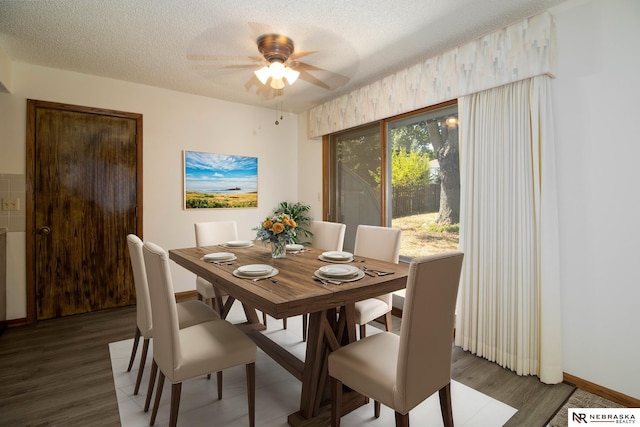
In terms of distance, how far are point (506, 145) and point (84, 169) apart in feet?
13.6

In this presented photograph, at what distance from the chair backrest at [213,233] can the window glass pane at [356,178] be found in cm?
157

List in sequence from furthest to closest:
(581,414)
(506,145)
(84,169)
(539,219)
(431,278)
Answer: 1. (84,169)
2. (506,145)
3. (539,219)
4. (581,414)
5. (431,278)

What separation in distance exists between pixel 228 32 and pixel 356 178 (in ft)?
7.44

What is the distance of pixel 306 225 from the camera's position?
4941mm

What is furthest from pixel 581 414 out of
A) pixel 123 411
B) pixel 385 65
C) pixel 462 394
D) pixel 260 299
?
pixel 385 65

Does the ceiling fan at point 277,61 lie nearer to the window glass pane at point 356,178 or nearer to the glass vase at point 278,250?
the window glass pane at point 356,178

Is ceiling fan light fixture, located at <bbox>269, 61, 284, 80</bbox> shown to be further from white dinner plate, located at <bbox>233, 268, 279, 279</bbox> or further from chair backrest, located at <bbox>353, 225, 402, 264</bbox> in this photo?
white dinner plate, located at <bbox>233, 268, 279, 279</bbox>

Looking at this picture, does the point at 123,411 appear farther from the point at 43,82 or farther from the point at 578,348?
the point at 43,82

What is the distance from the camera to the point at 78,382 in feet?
7.27

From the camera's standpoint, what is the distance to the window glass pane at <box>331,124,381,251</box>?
12.9ft

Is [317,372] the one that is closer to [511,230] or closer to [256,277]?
[256,277]

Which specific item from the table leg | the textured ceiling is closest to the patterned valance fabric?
the textured ceiling

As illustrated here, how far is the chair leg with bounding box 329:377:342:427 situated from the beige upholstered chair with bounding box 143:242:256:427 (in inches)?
18.0

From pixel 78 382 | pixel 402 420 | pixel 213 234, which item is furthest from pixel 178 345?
pixel 213 234
